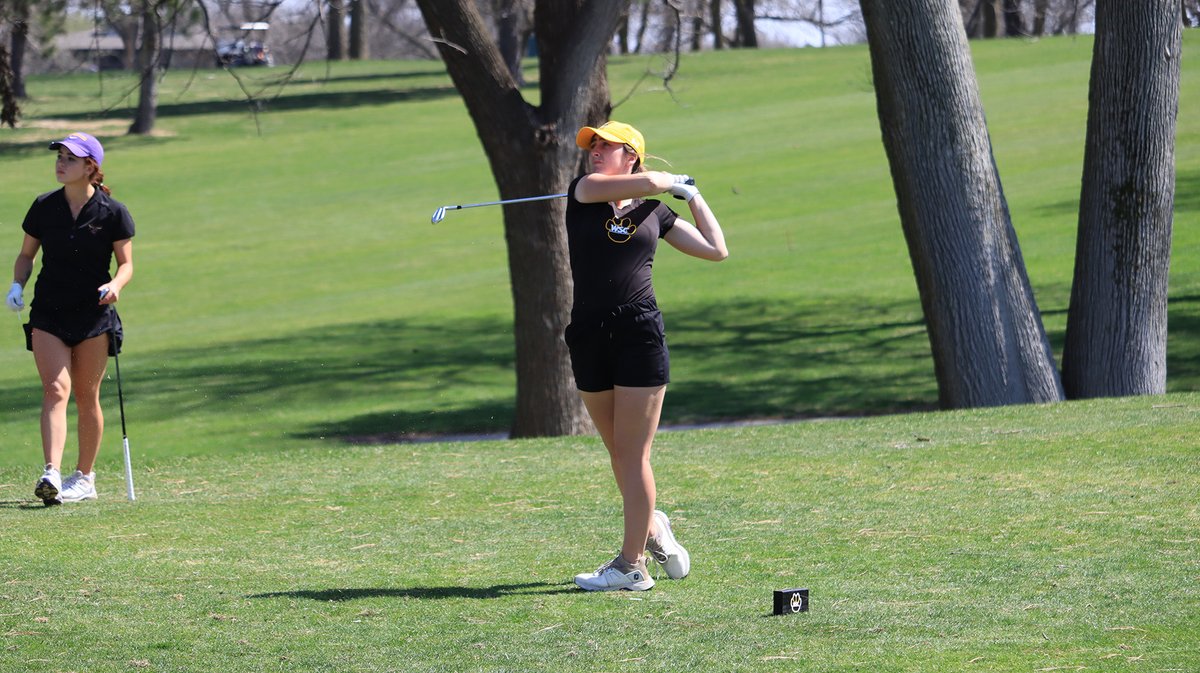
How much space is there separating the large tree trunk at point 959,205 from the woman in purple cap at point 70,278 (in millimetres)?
6504

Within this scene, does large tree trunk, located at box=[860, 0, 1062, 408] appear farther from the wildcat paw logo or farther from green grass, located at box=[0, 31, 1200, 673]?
the wildcat paw logo

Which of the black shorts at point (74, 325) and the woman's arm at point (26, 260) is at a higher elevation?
the woman's arm at point (26, 260)

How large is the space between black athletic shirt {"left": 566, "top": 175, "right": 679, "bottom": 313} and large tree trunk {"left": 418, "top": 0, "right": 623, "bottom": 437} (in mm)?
6364

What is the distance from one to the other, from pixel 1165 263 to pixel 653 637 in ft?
28.8

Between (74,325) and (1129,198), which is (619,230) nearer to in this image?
(74,325)

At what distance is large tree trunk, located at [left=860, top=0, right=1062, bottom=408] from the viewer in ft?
39.8

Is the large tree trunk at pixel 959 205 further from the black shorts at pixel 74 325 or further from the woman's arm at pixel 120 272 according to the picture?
the black shorts at pixel 74 325

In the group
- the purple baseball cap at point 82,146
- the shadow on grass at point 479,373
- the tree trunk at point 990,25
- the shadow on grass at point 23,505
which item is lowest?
the shadow on grass at point 479,373

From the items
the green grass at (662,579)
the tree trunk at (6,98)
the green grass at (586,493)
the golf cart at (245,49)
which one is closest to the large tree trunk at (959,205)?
the green grass at (586,493)

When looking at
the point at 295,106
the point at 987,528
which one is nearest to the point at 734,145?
the point at 295,106

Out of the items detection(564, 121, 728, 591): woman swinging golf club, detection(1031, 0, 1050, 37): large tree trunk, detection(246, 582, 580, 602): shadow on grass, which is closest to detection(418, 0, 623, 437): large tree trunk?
detection(564, 121, 728, 591): woman swinging golf club

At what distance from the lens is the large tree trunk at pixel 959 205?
39.8 feet

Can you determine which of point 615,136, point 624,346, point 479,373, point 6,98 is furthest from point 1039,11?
point 624,346

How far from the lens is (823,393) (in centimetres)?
1597
